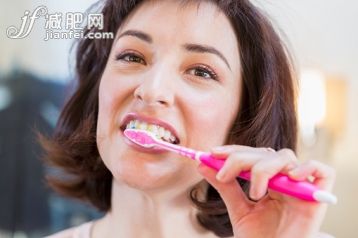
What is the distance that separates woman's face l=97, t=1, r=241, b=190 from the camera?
2.12ft

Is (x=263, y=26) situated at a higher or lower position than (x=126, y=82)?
higher

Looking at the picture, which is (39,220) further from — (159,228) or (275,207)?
(275,207)

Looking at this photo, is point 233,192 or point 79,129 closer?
point 233,192

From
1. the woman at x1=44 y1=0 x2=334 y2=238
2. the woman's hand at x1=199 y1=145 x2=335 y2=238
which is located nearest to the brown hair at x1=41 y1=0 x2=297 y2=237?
the woman at x1=44 y1=0 x2=334 y2=238

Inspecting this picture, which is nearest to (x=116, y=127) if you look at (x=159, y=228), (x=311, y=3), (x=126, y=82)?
(x=126, y=82)

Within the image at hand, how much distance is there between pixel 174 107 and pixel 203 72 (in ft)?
0.21

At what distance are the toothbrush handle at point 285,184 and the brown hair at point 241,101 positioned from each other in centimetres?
16

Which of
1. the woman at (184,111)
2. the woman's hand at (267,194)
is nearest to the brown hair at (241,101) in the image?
the woman at (184,111)

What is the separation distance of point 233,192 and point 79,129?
11.4 inches

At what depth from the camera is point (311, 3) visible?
73 centimetres

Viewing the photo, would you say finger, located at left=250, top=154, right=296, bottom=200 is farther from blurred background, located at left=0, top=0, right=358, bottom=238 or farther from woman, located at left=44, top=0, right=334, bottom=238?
blurred background, located at left=0, top=0, right=358, bottom=238

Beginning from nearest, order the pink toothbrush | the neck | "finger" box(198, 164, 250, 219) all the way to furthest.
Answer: the pink toothbrush
"finger" box(198, 164, 250, 219)
the neck

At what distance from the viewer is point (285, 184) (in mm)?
505

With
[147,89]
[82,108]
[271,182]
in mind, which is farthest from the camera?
[82,108]
